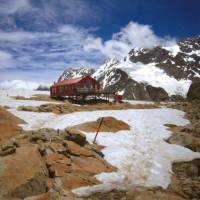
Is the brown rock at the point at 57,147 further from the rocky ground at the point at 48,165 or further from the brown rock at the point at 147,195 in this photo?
the brown rock at the point at 147,195

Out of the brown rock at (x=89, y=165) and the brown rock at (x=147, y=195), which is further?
the brown rock at (x=89, y=165)

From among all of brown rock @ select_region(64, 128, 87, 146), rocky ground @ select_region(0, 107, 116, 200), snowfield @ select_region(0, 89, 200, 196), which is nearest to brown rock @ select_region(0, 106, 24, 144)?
snowfield @ select_region(0, 89, 200, 196)

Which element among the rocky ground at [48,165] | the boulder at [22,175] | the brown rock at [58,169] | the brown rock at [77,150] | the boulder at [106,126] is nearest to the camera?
the boulder at [22,175]

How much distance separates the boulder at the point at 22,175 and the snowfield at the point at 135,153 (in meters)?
1.72

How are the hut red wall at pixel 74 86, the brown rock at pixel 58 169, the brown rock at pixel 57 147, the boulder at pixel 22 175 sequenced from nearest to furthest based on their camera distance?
1. the boulder at pixel 22 175
2. the brown rock at pixel 58 169
3. the brown rock at pixel 57 147
4. the hut red wall at pixel 74 86

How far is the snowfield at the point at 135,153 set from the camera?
14580 millimetres

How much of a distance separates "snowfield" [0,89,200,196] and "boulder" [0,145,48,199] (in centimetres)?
172

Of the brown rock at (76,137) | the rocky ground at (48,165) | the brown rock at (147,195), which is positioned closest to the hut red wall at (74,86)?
the brown rock at (76,137)

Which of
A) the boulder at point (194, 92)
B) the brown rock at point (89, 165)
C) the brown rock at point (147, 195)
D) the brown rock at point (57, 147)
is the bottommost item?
the brown rock at point (147, 195)

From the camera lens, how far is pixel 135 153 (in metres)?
19.1

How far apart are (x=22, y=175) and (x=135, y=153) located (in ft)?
28.1

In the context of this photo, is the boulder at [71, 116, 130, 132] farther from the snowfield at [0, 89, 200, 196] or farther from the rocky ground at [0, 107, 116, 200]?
the rocky ground at [0, 107, 116, 200]

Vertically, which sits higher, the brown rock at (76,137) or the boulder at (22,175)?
the brown rock at (76,137)

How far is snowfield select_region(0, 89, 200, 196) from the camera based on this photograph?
47.8 feet
